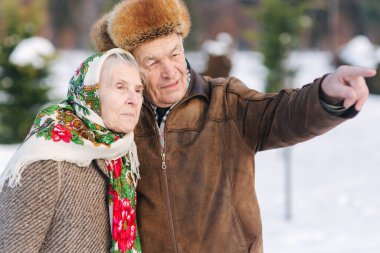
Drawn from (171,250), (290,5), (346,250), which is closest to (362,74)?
(171,250)

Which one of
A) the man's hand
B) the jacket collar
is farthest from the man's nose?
the man's hand

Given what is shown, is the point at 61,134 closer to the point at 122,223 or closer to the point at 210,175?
the point at 122,223

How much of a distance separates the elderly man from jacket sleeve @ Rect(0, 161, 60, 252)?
45 cm

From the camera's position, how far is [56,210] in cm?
211

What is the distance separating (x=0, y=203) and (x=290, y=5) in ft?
35.2

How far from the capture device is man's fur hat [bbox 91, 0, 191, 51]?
2344mm

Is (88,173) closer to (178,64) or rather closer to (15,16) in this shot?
(178,64)

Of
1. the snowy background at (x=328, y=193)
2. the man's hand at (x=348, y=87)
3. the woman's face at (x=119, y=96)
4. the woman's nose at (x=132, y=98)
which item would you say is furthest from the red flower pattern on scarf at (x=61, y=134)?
the snowy background at (x=328, y=193)

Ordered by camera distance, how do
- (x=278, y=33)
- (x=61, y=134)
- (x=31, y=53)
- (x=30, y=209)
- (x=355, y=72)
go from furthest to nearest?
(x=278, y=33)
(x=31, y=53)
(x=61, y=134)
(x=30, y=209)
(x=355, y=72)

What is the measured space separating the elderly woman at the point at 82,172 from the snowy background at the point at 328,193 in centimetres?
341

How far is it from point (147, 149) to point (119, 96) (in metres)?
0.30

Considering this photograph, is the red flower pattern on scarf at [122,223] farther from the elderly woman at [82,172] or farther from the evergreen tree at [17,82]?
the evergreen tree at [17,82]

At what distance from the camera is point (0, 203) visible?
6.97 feet

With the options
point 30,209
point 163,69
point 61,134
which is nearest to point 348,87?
point 163,69
